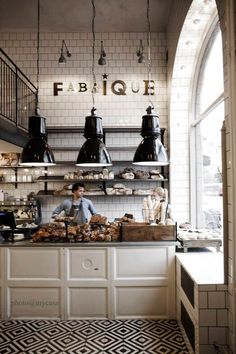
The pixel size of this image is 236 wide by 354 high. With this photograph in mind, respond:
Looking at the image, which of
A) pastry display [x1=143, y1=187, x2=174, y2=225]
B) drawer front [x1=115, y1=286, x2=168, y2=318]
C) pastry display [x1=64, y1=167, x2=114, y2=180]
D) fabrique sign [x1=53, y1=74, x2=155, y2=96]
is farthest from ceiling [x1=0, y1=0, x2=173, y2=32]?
drawer front [x1=115, y1=286, x2=168, y2=318]

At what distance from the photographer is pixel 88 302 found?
171 inches

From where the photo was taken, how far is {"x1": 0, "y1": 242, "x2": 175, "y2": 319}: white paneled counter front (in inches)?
170

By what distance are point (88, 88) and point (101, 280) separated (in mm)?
4247

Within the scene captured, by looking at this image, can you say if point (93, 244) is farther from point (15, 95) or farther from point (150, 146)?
point (15, 95)

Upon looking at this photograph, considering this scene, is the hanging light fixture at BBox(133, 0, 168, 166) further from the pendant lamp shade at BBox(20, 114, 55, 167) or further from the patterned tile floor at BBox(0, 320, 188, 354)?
the patterned tile floor at BBox(0, 320, 188, 354)

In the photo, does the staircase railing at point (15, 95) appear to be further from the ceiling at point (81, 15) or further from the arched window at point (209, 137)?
the arched window at point (209, 137)

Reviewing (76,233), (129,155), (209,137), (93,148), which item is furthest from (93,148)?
(129,155)

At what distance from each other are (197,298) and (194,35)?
3.99 metres

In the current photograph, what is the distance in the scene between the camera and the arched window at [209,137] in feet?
15.4

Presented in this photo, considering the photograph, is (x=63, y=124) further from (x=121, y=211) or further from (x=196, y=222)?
(x=196, y=222)

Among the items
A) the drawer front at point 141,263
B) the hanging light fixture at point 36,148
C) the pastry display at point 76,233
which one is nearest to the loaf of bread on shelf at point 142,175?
the pastry display at point 76,233

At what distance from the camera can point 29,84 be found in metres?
7.02

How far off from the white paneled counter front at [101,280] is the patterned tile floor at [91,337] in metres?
0.14

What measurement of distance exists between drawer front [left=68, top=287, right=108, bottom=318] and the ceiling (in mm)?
4845
